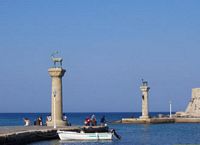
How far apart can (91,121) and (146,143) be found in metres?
8.82

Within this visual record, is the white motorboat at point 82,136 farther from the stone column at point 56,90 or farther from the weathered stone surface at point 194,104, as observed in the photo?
the weathered stone surface at point 194,104

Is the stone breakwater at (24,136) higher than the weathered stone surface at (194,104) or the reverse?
the reverse

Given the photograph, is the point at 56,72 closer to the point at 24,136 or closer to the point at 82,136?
the point at 82,136

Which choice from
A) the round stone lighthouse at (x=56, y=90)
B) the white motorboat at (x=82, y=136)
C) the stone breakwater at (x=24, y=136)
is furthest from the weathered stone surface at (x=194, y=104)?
the stone breakwater at (x=24, y=136)

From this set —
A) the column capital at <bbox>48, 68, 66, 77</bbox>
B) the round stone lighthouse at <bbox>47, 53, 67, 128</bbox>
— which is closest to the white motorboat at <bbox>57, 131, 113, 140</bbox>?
the round stone lighthouse at <bbox>47, 53, 67, 128</bbox>

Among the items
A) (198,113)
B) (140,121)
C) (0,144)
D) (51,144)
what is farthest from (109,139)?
(198,113)

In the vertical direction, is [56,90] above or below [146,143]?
above

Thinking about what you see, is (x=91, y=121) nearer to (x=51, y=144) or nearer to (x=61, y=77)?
(x=61, y=77)

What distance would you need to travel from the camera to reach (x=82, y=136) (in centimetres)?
4209

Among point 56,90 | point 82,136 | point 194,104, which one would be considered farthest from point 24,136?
point 194,104

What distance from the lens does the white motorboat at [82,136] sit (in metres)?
40.8

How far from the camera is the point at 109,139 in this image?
43406 mm

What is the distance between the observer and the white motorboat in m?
40.8

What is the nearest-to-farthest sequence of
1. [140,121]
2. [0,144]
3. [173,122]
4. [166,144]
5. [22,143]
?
[0,144]
[22,143]
[166,144]
[140,121]
[173,122]
